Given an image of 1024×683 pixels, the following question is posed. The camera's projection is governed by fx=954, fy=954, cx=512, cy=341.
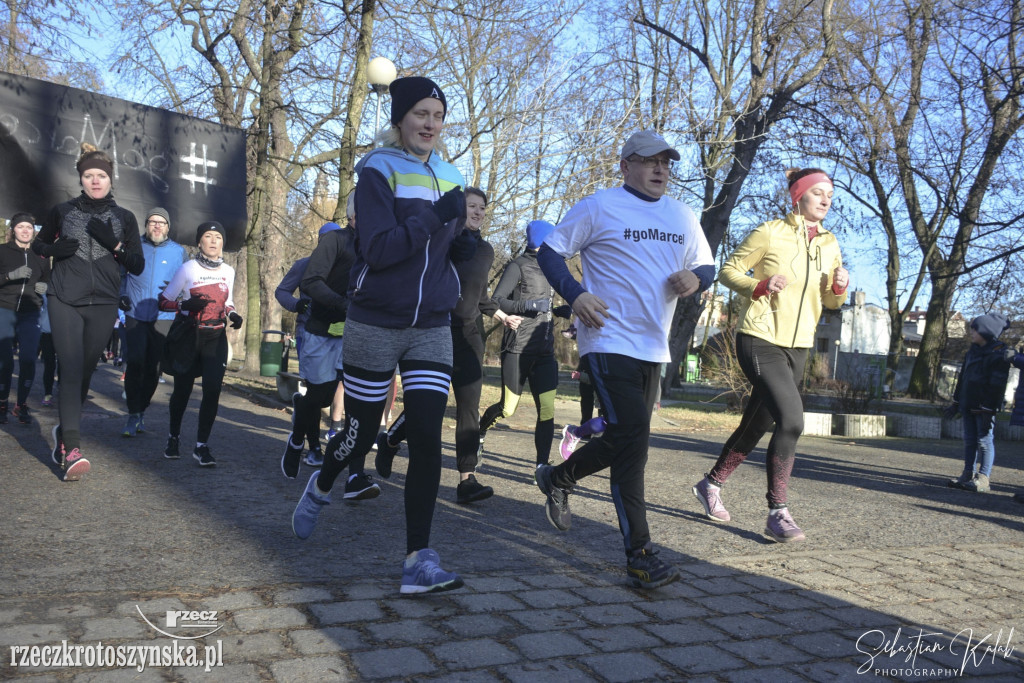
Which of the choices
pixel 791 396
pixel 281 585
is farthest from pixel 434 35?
pixel 281 585

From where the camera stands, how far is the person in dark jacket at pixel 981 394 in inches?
352

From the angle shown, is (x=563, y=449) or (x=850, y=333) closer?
(x=563, y=449)

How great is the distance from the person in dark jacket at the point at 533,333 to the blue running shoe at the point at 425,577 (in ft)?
10.0

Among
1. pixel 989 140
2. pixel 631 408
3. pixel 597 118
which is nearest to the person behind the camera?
pixel 631 408

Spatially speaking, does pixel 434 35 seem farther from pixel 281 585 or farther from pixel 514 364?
pixel 281 585

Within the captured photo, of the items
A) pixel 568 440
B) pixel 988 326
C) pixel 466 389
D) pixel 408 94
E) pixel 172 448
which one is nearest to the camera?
pixel 408 94

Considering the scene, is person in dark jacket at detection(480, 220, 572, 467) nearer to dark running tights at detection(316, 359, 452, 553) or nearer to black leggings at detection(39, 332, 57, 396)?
dark running tights at detection(316, 359, 452, 553)

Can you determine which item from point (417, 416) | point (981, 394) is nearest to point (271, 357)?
point (981, 394)

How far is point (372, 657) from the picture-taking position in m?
3.12

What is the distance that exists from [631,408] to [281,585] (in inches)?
67.9

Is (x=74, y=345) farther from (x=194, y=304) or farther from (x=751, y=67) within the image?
(x=751, y=67)

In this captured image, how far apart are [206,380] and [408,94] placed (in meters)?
4.01

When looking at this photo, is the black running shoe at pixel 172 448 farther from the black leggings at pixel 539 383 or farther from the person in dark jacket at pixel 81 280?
the black leggings at pixel 539 383

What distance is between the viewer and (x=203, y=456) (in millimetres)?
7070
